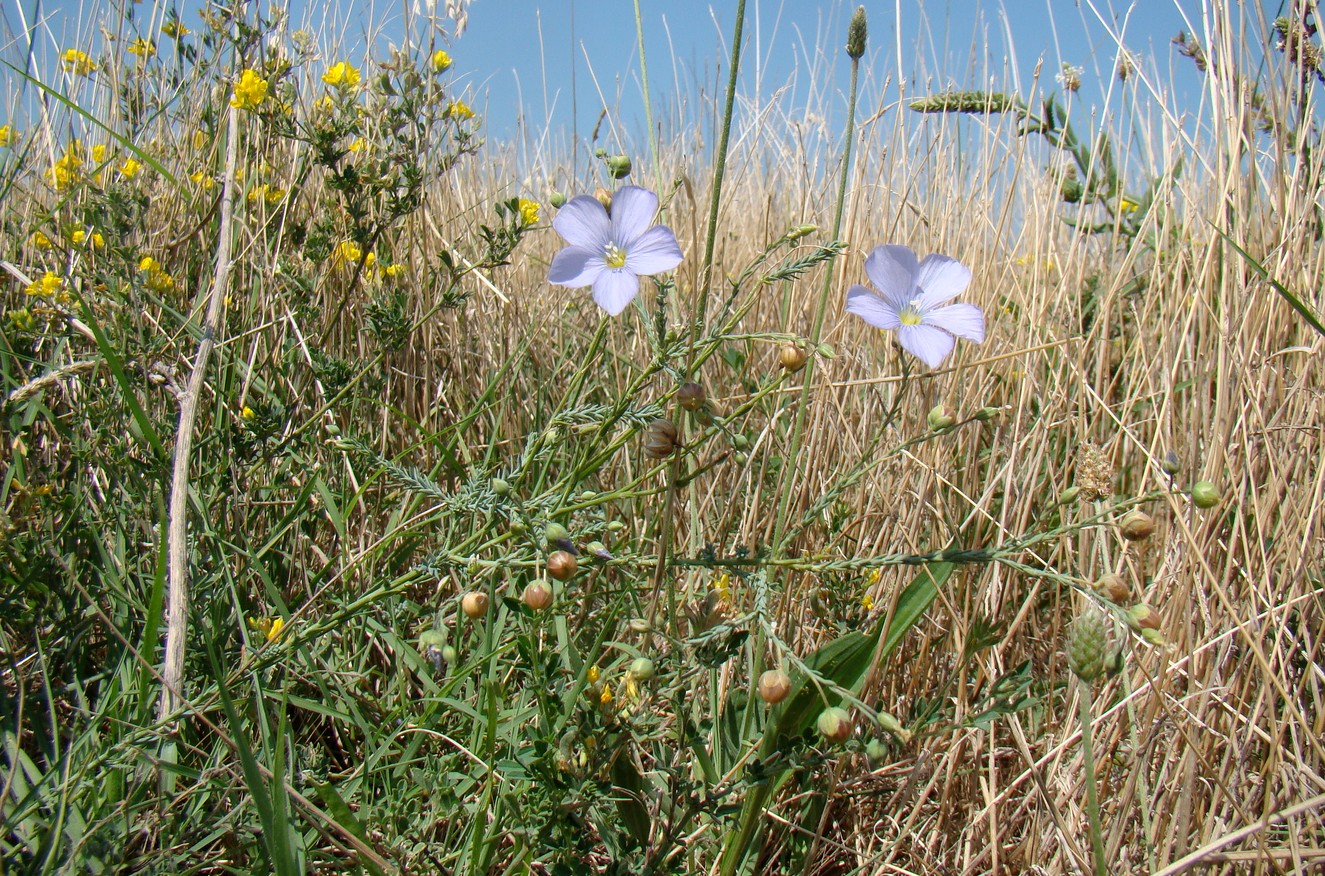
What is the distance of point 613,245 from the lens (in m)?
0.92

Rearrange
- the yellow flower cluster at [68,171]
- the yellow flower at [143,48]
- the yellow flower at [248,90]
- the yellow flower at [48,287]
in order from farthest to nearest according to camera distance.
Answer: the yellow flower at [143,48], the yellow flower cluster at [68,171], the yellow flower at [248,90], the yellow flower at [48,287]

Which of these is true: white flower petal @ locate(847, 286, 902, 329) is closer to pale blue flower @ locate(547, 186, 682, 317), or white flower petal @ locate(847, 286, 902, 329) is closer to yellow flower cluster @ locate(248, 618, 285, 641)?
pale blue flower @ locate(547, 186, 682, 317)

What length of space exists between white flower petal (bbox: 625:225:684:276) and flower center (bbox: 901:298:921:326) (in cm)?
29

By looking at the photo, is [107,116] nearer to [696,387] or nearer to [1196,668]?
[696,387]

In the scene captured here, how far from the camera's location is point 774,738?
980 mm

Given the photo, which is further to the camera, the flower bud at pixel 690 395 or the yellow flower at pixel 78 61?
the yellow flower at pixel 78 61

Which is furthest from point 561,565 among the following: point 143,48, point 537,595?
point 143,48

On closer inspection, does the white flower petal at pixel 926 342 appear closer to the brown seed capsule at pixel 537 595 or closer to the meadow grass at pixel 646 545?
the meadow grass at pixel 646 545

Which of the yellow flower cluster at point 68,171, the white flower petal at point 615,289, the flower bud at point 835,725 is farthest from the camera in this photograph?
the yellow flower cluster at point 68,171

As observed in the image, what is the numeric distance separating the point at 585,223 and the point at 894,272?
0.35 meters

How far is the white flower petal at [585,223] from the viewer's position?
878 millimetres

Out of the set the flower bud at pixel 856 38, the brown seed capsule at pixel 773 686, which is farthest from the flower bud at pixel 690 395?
the flower bud at pixel 856 38

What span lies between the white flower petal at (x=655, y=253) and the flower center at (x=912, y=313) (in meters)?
0.29

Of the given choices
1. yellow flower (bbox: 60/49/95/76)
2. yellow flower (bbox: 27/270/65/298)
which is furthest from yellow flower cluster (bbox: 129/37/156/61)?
yellow flower (bbox: 27/270/65/298)
